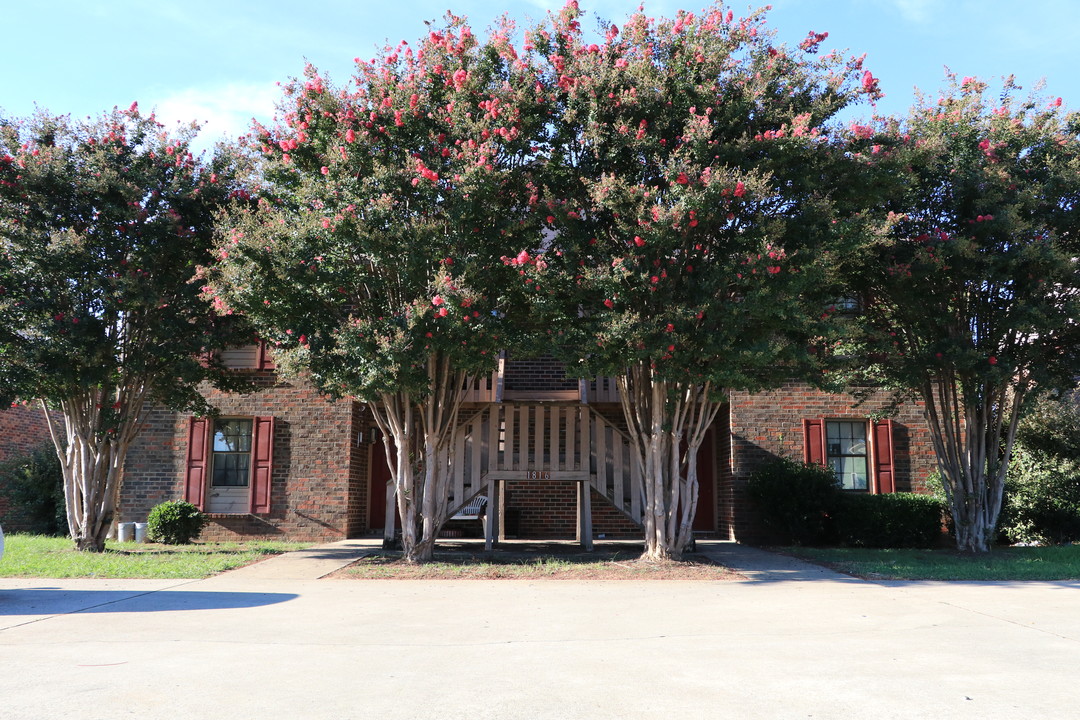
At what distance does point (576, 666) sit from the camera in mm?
4590

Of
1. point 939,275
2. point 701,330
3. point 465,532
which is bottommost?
point 465,532

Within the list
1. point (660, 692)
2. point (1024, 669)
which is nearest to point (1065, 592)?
point (1024, 669)

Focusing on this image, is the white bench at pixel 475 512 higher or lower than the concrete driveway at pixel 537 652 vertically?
higher

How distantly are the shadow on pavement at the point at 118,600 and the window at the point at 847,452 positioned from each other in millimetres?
10052

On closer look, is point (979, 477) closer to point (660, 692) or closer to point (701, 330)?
point (701, 330)

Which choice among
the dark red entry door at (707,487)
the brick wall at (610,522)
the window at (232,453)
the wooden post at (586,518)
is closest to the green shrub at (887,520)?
the dark red entry door at (707,487)

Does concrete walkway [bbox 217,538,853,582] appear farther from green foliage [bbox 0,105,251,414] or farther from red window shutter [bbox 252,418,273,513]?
green foliage [bbox 0,105,251,414]

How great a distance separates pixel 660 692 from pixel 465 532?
36.5ft

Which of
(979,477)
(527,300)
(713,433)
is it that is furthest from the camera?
(713,433)

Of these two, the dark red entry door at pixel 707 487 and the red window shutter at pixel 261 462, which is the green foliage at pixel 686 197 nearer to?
the dark red entry door at pixel 707 487

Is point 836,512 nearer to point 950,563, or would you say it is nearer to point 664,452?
point 950,563

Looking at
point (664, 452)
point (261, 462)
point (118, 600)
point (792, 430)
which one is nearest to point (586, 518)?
point (664, 452)

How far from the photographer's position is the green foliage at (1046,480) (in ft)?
42.7

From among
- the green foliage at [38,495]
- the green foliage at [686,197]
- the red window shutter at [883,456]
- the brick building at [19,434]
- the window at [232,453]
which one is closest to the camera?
the green foliage at [686,197]
